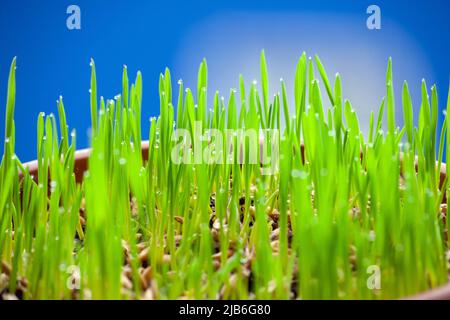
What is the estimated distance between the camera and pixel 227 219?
0.66 m

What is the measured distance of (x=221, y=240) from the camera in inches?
22.9

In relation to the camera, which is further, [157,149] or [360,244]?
[157,149]

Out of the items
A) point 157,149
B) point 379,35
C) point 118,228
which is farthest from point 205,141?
point 379,35

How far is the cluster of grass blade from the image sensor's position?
49 centimetres

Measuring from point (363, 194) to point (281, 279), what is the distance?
0.12 metres

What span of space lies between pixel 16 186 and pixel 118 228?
6.2 inches

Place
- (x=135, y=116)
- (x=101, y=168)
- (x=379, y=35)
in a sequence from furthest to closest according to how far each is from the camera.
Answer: (x=379, y=35) < (x=135, y=116) < (x=101, y=168)

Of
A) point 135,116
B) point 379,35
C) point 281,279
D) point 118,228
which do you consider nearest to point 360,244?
point 281,279

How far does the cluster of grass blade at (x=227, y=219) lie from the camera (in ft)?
1.62

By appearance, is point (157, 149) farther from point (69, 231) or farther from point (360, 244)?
point (360, 244)

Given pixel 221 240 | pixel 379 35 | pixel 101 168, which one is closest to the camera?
pixel 101 168

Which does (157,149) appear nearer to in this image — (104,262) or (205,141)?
(205,141)

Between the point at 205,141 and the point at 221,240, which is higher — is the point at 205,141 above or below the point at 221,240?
above

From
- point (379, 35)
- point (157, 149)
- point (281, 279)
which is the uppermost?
point (379, 35)
